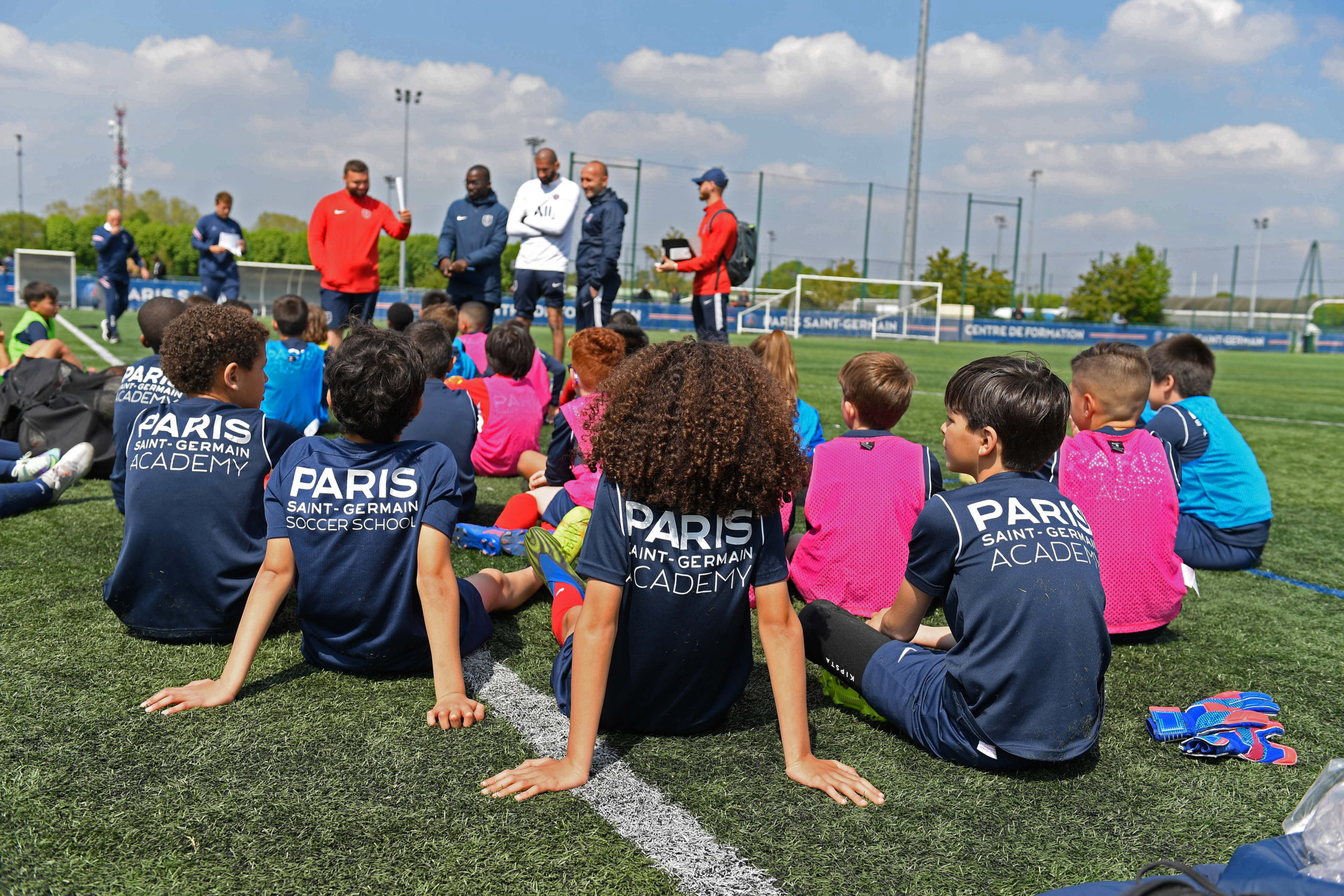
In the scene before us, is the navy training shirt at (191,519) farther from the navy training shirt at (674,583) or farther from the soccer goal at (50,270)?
the soccer goal at (50,270)

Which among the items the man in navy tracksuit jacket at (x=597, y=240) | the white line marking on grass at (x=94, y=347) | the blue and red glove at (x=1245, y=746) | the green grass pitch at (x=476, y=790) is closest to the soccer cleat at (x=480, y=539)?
the green grass pitch at (x=476, y=790)

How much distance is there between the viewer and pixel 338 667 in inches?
118

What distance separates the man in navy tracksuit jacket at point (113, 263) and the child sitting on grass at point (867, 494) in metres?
15.2

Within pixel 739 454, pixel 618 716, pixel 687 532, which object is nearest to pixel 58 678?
pixel 618 716

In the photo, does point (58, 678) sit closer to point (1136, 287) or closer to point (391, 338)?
point (391, 338)

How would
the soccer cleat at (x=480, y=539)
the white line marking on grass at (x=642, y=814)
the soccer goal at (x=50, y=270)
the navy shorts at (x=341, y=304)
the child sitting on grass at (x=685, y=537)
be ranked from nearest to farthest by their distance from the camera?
the white line marking on grass at (x=642, y=814) → the child sitting on grass at (x=685, y=537) → the soccer cleat at (x=480, y=539) → the navy shorts at (x=341, y=304) → the soccer goal at (x=50, y=270)

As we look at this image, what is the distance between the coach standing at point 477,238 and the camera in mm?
10172

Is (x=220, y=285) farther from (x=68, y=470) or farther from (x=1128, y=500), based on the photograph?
(x=1128, y=500)

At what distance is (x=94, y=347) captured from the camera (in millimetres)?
13836

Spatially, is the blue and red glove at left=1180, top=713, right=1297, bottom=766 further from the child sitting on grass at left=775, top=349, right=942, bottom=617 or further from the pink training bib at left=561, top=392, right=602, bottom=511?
the pink training bib at left=561, top=392, right=602, bottom=511

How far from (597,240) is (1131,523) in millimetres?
7892

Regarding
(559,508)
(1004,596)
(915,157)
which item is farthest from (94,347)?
(915,157)

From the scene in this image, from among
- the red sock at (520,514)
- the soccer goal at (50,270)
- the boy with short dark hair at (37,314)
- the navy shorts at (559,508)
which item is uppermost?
the soccer goal at (50,270)

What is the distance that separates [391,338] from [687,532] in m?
1.21
